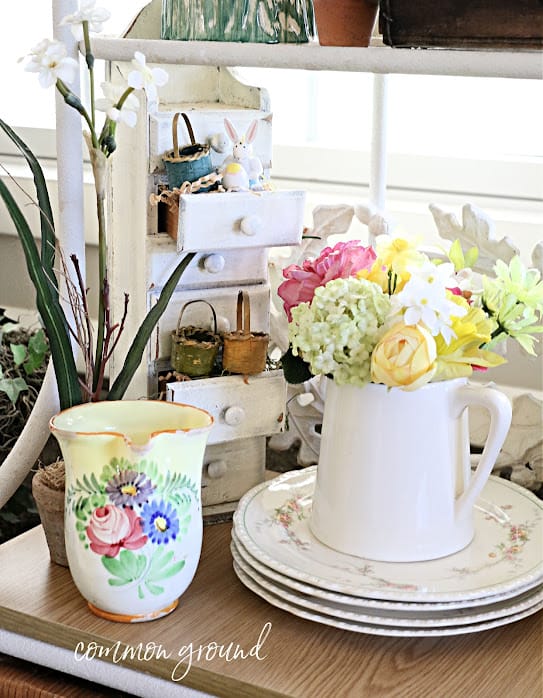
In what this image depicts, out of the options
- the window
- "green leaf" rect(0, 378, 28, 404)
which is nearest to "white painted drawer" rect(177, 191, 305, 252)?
the window

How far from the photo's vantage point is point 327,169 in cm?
143

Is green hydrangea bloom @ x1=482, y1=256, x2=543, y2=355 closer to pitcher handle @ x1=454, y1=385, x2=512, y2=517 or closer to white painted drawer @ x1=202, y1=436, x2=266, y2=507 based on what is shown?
pitcher handle @ x1=454, y1=385, x2=512, y2=517

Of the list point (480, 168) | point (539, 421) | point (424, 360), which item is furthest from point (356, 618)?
point (480, 168)

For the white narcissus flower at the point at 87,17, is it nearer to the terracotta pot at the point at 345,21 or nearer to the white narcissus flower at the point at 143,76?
the white narcissus flower at the point at 143,76

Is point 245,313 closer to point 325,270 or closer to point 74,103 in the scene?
point 325,270

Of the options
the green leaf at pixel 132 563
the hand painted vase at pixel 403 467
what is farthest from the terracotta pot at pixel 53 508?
the hand painted vase at pixel 403 467

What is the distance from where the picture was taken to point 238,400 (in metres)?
0.96

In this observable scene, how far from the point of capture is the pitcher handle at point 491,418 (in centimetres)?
80

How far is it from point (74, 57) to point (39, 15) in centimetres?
84

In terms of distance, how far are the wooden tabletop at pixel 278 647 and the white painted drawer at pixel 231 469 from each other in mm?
145

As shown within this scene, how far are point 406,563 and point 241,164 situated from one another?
1.27 ft

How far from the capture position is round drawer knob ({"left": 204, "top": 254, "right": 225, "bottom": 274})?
964 millimetres

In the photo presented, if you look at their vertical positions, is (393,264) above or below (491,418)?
above

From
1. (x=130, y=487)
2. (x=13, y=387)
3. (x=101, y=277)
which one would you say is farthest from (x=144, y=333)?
(x=13, y=387)
